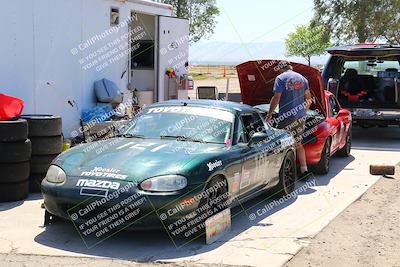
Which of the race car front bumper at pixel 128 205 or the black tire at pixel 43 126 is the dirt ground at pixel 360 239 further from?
the black tire at pixel 43 126

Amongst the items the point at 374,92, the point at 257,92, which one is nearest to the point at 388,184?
the point at 257,92

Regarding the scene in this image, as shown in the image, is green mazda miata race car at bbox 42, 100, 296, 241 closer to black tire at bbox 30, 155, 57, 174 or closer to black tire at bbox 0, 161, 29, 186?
black tire at bbox 0, 161, 29, 186

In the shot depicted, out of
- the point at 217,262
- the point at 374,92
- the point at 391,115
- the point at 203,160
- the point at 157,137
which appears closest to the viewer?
the point at 217,262

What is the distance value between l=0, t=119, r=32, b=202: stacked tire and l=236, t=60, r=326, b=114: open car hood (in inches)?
184

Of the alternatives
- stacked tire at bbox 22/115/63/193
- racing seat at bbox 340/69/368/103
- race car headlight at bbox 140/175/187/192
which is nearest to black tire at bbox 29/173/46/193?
stacked tire at bbox 22/115/63/193

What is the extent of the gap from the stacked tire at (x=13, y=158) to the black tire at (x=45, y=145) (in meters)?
0.35

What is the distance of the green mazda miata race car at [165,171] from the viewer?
18.1ft

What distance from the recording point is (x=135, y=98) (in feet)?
46.0

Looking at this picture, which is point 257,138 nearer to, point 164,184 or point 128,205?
point 164,184

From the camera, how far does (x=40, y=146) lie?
7.88 metres

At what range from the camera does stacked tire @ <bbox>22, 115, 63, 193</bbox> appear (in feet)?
25.8

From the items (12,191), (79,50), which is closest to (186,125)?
(12,191)

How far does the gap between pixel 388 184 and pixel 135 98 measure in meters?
6.85

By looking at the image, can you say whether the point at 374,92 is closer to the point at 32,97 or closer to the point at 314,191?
the point at 314,191
